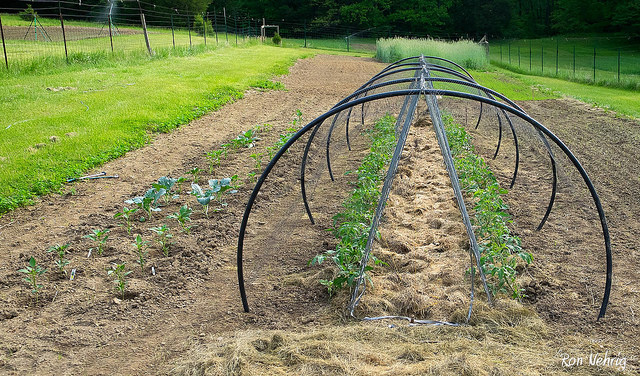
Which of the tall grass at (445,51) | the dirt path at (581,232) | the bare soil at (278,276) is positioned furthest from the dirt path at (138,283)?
the tall grass at (445,51)

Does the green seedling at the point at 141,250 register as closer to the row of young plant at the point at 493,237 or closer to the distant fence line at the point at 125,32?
the row of young plant at the point at 493,237

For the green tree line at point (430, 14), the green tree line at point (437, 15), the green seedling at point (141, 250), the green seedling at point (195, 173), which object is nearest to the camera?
the green seedling at point (141, 250)

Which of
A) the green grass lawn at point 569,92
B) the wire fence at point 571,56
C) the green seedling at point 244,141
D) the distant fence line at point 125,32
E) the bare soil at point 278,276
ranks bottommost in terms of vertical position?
the bare soil at point 278,276

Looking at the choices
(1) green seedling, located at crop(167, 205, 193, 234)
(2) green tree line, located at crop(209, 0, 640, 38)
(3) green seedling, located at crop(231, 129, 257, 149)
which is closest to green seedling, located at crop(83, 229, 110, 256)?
(1) green seedling, located at crop(167, 205, 193, 234)

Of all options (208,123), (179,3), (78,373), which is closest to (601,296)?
(78,373)

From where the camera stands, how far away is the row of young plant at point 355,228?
175 inches

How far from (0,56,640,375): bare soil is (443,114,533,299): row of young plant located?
22 cm

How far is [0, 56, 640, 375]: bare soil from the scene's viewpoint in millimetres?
3811

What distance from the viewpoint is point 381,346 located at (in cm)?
375

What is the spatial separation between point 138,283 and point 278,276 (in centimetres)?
125

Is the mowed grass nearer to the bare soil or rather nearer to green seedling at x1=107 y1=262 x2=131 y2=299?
the bare soil

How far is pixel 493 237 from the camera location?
502 centimetres

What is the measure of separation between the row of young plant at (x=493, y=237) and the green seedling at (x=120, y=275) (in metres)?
3.07

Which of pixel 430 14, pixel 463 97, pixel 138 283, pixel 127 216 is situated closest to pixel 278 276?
pixel 138 283
